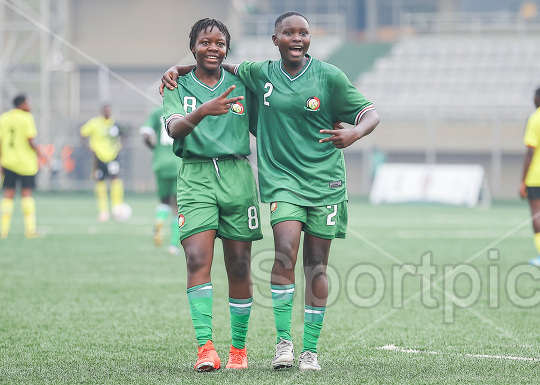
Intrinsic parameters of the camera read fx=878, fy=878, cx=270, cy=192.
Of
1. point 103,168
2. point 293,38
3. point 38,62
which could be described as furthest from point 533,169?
point 38,62

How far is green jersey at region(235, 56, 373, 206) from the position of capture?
4.73 meters

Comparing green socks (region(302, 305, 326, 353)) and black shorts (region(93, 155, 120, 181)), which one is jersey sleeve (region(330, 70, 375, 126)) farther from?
black shorts (region(93, 155, 120, 181))

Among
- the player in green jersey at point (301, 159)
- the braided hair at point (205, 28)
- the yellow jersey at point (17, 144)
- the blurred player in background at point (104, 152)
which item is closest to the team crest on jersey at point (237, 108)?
the player in green jersey at point (301, 159)

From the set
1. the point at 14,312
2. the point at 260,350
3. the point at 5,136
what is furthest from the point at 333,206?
the point at 5,136

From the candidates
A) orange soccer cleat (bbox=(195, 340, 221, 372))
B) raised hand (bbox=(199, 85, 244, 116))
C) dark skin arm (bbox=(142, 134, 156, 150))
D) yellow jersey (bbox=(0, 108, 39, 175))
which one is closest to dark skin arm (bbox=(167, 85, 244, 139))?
raised hand (bbox=(199, 85, 244, 116))

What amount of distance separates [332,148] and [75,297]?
3536 millimetres

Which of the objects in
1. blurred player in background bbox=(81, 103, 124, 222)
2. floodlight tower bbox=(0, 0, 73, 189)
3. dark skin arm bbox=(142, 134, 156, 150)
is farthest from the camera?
floodlight tower bbox=(0, 0, 73, 189)

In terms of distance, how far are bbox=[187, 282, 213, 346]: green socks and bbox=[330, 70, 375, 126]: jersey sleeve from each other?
1.21 metres

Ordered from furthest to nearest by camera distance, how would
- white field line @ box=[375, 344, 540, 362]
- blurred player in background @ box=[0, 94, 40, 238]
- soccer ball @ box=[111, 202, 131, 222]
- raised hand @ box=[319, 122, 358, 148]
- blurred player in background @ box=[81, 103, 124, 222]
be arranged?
blurred player in background @ box=[81, 103, 124, 222]
soccer ball @ box=[111, 202, 131, 222]
blurred player in background @ box=[0, 94, 40, 238]
white field line @ box=[375, 344, 540, 362]
raised hand @ box=[319, 122, 358, 148]

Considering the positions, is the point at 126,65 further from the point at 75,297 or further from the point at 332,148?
the point at 332,148

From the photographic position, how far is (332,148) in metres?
4.84

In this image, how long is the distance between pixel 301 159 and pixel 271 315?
229cm

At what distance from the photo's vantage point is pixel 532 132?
9508mm

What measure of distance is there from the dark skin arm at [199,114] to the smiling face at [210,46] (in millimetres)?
253
